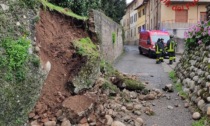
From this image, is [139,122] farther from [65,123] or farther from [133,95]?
[133,95]

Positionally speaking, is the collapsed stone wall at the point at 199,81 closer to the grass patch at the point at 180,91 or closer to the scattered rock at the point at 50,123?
the grass patch at the point at 180,91

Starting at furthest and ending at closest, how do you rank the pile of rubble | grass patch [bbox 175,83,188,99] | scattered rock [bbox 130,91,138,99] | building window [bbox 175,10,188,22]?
building window [bbox 175,10,188,22], grass patch [bbox 175,83,188,99], scattered rock [bbox 130,91,138,99], the pile of rubble

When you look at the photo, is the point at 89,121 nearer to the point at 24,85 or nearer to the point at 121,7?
the point at 24,85

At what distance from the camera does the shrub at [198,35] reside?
9409mm

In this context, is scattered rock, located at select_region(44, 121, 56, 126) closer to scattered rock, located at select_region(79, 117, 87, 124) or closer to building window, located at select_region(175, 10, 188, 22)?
scattered rock, located at select_region(79, 117, 87, 124)

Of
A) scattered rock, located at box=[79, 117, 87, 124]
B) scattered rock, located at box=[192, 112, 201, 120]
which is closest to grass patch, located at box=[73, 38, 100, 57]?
scattered rock, located at box=[79, 117, 87, 124]

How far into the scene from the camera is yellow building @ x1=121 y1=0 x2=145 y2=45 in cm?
5069

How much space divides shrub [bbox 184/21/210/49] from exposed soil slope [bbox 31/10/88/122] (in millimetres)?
4402

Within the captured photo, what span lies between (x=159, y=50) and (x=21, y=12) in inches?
492

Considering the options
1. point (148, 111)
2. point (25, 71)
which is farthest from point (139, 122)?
point (25, 71)

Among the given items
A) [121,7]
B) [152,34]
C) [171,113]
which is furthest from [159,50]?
[121,7]

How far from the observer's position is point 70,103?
5.32 metres

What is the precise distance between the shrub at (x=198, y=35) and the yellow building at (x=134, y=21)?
122 feet

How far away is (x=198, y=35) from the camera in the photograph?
1038 cm
